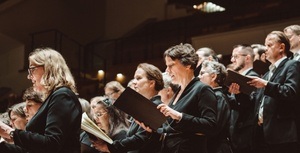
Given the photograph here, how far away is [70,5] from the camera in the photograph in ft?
41.3

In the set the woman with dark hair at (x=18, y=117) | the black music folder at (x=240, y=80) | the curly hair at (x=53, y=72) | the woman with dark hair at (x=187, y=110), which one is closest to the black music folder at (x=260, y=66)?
the black music folder at (x=240, y=80)

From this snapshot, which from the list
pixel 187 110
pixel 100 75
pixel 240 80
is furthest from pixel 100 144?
pixel 100 75

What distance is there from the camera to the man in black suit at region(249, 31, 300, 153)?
12.3ft

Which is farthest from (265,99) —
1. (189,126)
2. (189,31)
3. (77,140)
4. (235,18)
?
(189,31)

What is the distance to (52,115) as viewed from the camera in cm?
278

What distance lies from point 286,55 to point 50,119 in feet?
6.81


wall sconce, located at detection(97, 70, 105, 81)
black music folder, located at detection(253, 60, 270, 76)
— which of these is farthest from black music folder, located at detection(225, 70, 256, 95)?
wall sconce, located at detection(97, 70, 105, 81)

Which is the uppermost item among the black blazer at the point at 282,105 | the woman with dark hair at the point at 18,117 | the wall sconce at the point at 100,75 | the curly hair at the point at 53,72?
the curly hair at the point at 53,72

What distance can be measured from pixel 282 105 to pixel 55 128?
1.81 metres

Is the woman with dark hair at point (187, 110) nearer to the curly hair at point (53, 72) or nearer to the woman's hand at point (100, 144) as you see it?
the woman's hand at point (100, 144)

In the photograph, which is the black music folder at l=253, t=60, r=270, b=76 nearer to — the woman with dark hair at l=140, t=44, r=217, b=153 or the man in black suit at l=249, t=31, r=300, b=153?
the man in black suit at l=249, t=31, r=300, b=153

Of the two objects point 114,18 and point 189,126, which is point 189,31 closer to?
point 114,18

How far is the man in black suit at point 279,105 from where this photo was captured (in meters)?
3.75

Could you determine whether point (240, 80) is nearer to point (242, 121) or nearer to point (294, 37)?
point (242, 121)
